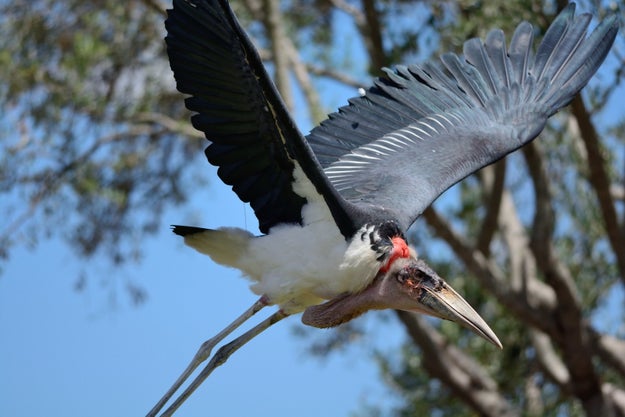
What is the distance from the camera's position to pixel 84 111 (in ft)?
28.9

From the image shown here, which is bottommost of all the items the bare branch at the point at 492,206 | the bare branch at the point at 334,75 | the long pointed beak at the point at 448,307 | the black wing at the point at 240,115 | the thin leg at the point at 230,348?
the long pointed beak at the point at 448,307

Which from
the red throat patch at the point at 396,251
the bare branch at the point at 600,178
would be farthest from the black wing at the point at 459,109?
the bare branch at the point at 600,178

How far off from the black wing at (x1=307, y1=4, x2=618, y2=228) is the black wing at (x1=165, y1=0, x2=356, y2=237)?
2.40ft

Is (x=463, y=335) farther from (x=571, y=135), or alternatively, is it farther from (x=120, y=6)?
(x=120, y=6)

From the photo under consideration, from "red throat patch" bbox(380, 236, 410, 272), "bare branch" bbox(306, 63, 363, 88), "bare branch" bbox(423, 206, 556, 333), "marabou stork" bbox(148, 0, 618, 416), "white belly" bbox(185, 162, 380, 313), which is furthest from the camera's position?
"bare branch" bbox(306, 63, 363, 88)

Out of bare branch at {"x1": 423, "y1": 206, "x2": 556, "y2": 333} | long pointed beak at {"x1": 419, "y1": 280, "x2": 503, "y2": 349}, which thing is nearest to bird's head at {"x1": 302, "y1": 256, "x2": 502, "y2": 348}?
long pointed beak at {"x1": 419, "y1": 280, "x2": 503, "y2": 349}

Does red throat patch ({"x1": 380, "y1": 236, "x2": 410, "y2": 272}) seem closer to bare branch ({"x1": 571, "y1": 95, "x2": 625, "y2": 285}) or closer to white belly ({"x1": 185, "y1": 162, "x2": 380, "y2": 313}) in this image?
white belly ({"x1": 185, "y1": 162, "x2": 380, "y2": 313})

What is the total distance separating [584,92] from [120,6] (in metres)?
3.84

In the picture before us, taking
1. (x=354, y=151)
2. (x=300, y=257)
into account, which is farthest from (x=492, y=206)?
(x=300, y=257)

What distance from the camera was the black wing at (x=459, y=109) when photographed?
5469 mm

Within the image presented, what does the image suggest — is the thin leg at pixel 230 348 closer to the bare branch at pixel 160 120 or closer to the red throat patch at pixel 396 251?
the red throat patch at pixel 396 251

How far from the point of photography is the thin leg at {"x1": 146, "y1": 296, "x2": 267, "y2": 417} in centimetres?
473

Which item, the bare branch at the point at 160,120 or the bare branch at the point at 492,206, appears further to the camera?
the bare branch at the point at 160,120

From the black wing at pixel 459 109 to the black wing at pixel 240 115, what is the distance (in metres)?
0.73
